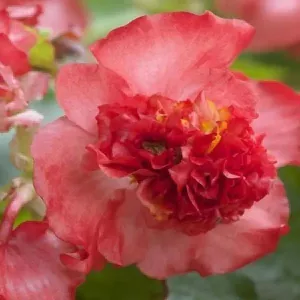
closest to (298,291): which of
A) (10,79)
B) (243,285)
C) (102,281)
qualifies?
(243,285)

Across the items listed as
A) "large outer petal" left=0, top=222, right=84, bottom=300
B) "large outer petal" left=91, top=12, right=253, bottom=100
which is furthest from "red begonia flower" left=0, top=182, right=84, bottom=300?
"large outer petal" left=91, top=12, right=253, bottom=100

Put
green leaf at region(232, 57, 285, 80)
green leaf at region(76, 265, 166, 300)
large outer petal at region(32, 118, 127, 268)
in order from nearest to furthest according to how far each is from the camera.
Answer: large outer petal at region(32, 118, 127, 268), green leaf at region(76, 265, 166, 300), green leaf at region(232, 57, 285, 80)

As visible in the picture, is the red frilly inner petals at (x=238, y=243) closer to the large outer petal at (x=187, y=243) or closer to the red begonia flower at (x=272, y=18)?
the large outer petal at (x=187, y=243)

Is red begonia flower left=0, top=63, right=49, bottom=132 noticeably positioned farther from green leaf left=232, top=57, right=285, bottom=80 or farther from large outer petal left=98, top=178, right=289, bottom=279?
green leaf left=232, top=57, right=285, bottom=80

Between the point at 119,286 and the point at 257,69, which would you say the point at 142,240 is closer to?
the point at 119,286

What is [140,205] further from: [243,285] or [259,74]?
[259,74]

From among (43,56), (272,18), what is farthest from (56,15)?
(272,18)

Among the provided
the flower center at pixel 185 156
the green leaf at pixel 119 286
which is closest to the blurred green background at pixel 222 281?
the green leaf at pixel 119 286
